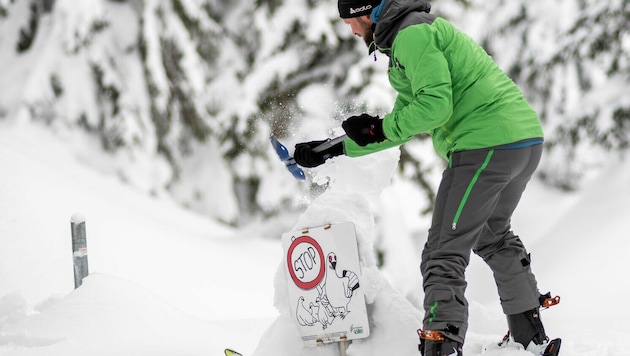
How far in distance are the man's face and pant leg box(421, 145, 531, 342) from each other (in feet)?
1.95

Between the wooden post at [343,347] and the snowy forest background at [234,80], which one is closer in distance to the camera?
the wooden post at [343,347]

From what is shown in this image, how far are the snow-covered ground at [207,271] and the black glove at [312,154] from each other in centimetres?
24

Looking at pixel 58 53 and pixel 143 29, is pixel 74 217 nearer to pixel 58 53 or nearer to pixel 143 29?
pixel 58 53

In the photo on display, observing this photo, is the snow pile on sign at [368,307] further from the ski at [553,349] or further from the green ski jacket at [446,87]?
the green ski jacket at [446,87]

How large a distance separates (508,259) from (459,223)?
17.3 inches

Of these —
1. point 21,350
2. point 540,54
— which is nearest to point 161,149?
point 540,54

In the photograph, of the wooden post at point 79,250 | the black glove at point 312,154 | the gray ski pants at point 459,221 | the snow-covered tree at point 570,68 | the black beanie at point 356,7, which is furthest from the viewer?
the snow-covered tree at point 570,68

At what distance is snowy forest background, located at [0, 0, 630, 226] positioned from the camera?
328 inches

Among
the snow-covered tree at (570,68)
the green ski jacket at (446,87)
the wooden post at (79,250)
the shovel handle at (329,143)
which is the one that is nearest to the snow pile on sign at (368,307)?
the shovel handle at (329,143)

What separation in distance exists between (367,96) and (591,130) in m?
2.59

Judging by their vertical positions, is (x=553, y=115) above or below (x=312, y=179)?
above

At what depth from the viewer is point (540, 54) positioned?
11211mm

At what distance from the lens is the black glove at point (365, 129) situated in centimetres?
272

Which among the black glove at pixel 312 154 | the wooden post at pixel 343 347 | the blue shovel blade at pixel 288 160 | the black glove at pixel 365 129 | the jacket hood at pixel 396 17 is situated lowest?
the wooden post at pixel 343 347
